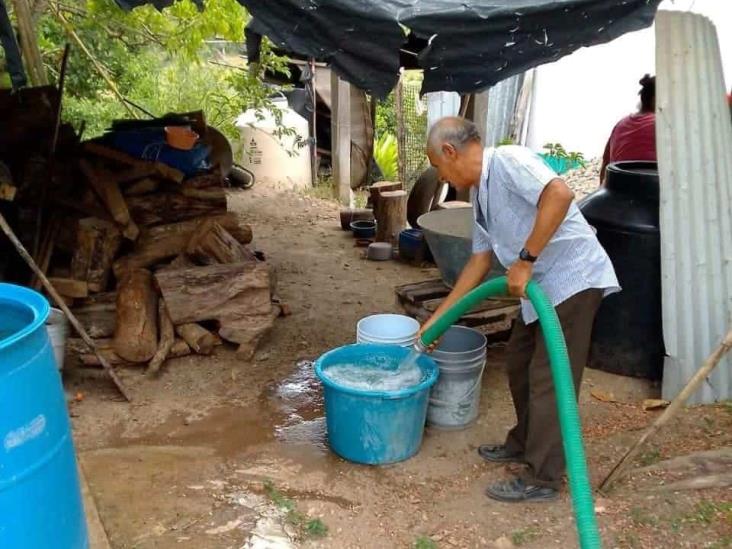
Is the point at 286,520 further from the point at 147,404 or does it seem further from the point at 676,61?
the point at 676,61

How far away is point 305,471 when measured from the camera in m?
3.31

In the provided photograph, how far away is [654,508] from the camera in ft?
9.39

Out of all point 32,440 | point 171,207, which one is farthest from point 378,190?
point 32,440

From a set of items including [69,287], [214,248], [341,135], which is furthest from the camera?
[341,135]

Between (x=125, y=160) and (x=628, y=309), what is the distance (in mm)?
3889

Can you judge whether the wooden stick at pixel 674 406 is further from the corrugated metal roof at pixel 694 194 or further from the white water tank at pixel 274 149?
the white water tank at pixel 274 149

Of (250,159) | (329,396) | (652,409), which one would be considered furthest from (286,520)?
(250,159)

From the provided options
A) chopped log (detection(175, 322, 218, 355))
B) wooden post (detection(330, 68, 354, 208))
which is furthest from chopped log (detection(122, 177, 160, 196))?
wooden post (detection(330, 68, 354, 208))

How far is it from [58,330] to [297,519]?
1.86 metres

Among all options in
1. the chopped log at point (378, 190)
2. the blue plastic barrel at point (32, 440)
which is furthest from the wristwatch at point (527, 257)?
the chopped log at point (378, 190)

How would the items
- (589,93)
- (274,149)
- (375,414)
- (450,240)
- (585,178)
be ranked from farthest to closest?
(274,149), (589,93), (585,178), (450,240), (375,414)

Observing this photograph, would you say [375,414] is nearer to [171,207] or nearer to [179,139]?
[171,207]

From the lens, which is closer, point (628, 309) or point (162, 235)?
point (628, 309)

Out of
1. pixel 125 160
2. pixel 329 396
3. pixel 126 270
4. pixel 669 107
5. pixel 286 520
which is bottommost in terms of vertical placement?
pixel 286 520
